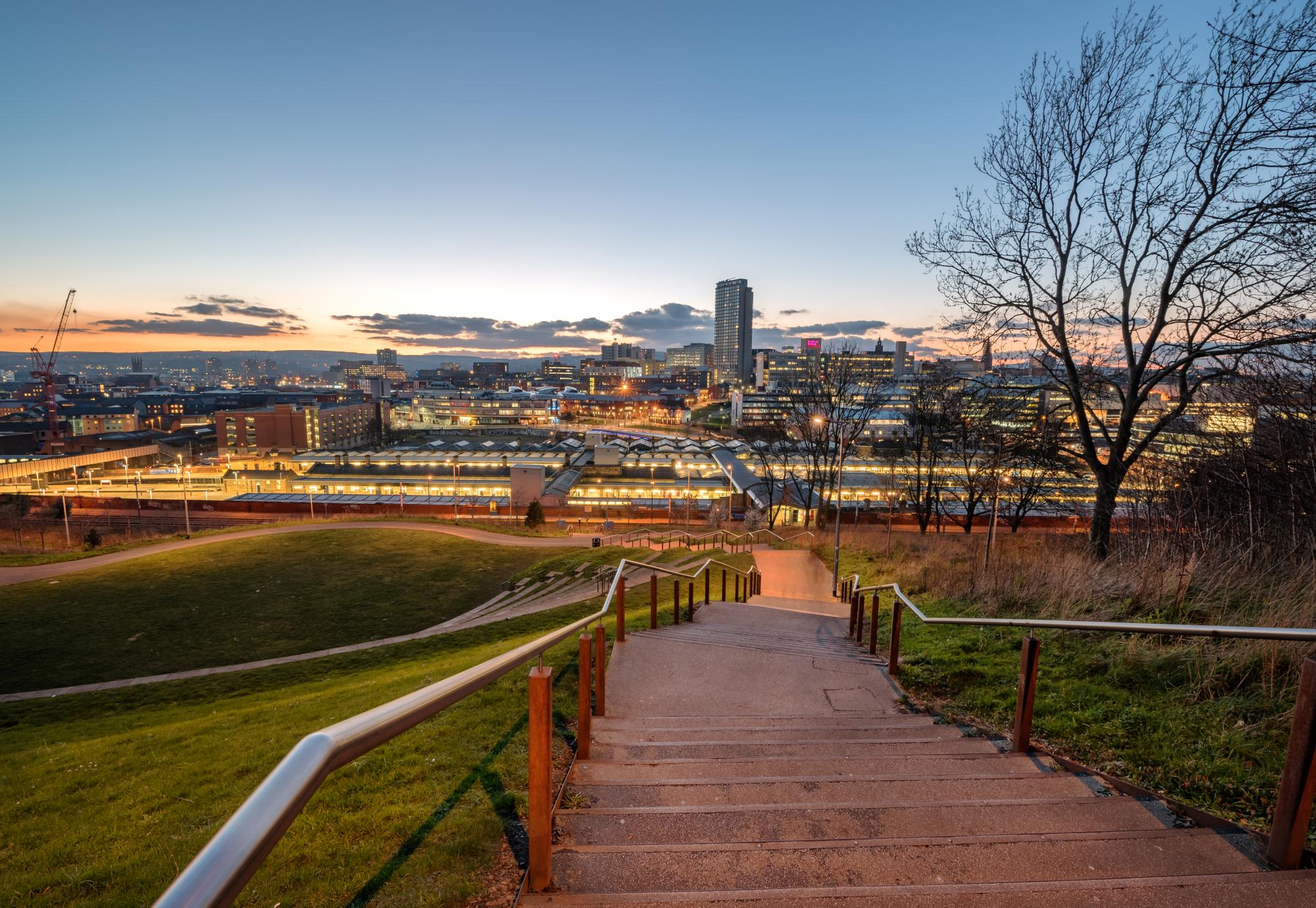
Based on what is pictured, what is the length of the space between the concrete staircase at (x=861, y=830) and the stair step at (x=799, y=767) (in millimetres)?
14

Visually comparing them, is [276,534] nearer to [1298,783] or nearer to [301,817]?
[301,817]

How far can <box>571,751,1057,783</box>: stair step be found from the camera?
12.6 feet

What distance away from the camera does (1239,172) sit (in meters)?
9.17

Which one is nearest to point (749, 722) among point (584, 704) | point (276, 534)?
point (584, 704)

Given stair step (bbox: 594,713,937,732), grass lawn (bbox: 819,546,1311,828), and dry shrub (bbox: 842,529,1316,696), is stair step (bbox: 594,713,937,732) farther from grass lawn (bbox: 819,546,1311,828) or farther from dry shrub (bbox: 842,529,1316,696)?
dry shrub (bbox: 842,529,1316,696)

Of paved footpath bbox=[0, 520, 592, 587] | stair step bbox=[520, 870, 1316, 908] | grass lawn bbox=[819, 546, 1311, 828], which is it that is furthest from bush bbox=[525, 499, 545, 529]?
stair step bbox=[520, 870, 1316, 908]

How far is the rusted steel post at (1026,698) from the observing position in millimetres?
4008

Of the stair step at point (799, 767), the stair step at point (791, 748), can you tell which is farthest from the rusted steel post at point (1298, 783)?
the stair step at point (791, 748)

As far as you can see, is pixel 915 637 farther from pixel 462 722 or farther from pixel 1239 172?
Answer: pixel 1239 172

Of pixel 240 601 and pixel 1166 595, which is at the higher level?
pixel 1166 595

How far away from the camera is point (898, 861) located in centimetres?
272

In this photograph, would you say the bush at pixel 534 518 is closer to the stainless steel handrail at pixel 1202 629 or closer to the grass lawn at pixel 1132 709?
the grass lawn at pixel 1132 709

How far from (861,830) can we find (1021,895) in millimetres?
812

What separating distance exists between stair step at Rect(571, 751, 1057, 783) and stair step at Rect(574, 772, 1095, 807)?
0.48 feet
